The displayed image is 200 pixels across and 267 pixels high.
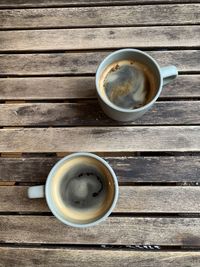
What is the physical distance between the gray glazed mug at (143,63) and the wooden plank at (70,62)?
0.19ft

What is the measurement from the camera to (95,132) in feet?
2.02

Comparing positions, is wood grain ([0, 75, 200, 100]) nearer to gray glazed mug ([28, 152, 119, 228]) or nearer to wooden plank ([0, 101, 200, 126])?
wooden plank ([0, 101, 200, 126])

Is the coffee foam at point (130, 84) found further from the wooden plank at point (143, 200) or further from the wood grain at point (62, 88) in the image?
the wooden plank at point (143, 200)

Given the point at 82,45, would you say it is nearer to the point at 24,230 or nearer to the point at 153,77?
the point at 153,77

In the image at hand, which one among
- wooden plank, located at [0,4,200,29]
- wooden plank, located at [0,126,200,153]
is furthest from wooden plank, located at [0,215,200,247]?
wooden plank, located at [0,4,200,29]

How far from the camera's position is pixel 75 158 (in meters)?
0.57

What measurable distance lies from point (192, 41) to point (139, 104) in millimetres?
179

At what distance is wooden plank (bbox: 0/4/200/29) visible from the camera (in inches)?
27.3

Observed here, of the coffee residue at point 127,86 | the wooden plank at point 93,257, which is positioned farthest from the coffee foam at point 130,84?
the wooden plank at point 93,257

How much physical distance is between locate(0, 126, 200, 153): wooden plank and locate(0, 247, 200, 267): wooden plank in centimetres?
16

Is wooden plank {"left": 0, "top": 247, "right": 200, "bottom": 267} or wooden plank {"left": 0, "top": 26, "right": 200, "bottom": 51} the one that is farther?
wooden plank {"left": 0, "top": 26, "right": 200, "bottom": 51}

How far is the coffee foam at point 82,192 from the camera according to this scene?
544mm

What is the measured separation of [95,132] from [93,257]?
201mm

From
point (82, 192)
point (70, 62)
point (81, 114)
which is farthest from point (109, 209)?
point (70, 62)
